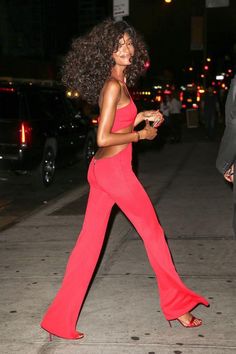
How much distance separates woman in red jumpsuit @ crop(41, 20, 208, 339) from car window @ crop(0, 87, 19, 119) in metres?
6.70

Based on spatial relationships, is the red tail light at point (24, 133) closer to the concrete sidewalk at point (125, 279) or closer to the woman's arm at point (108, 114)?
the concrete sidewalk at point (125, 279)

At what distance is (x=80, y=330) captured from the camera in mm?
3791

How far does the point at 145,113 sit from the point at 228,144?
0.58 meters

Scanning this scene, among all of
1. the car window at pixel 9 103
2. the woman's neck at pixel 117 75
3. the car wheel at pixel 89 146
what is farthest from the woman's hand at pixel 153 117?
the car wheel at pixel 89 146

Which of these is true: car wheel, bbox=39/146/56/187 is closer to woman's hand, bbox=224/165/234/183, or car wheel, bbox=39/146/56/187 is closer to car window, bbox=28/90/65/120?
car window, bbox=28/90/65/120

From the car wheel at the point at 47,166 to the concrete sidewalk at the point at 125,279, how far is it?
148 cm

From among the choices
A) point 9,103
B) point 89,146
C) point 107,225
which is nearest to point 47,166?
point 9,103

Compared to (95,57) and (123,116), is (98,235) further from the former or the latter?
(95,57)

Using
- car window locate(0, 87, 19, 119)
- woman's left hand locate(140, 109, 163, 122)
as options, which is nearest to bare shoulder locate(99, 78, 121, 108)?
woman's left hand locate(140, 109, 163, 122)

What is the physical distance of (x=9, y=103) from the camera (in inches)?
400

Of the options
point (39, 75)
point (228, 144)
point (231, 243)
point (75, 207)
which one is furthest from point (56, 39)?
point (228, 144)

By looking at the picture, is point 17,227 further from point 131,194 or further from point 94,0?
point 94,0

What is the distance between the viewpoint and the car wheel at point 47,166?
408 inches

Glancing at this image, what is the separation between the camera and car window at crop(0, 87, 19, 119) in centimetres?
1003
